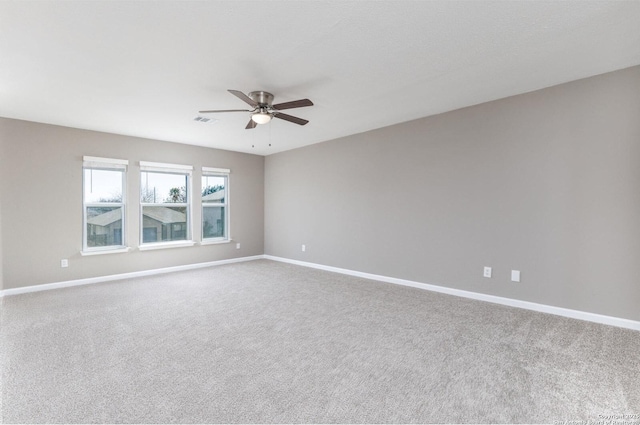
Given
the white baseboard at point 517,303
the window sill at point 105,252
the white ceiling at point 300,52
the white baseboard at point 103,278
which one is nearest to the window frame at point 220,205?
the white baseboard at point 103,278

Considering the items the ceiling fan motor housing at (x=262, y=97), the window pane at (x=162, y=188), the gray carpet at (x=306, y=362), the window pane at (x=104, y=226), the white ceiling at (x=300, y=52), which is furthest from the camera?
the window pane at (x=162, y=188)

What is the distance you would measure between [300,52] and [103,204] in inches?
Result: 169

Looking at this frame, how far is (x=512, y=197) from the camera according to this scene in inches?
136

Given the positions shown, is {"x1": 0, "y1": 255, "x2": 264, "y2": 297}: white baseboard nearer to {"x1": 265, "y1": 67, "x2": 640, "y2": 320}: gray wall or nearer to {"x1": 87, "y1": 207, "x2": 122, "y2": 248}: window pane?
{"x1": 87, "y1": 207, "x2": 122, "y2": 248}: window pane

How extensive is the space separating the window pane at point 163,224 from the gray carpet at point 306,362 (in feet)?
5.70

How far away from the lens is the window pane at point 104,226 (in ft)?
15.3

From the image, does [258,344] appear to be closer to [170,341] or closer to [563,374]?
[170,341]

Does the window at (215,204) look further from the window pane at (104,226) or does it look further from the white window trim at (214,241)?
the window pane at (104,226)

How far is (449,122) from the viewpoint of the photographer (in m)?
3.94

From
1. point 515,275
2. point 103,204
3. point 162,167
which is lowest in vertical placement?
point 515,275

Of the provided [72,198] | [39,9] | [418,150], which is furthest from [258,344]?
[72,198]

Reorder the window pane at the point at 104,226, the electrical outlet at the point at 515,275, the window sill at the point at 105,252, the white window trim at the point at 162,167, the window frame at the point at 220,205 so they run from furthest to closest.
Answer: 1. the window frame at the point at 220,205
2. the white window trim at the point at 162,167
3. the window pane at the point at 104,226
4. the window sill at the point at 105,252
5. the electrical outlet at the point at 515,275

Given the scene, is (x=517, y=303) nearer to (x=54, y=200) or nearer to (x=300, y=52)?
(x=300, y=52)

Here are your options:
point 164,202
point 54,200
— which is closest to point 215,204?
point 164,202
